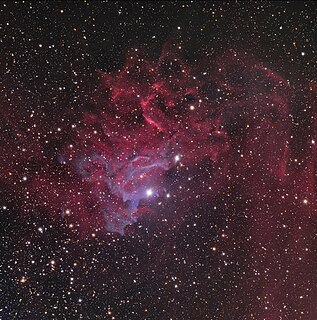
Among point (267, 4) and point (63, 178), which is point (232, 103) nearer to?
point (267, 4)

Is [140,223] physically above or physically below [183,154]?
below

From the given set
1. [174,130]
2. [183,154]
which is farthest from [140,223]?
[174,130]

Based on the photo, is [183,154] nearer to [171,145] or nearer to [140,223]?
[171,145]

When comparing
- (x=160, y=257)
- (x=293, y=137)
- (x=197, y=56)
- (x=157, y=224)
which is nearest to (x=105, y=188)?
(x=157, y=224)

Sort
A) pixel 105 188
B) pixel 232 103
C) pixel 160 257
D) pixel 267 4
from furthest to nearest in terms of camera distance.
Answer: pixel 160 257, pixel 105 188, pixel 232 103, pixel 267 4

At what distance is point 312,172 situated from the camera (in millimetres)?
2838

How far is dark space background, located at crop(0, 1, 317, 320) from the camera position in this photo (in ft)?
7.73

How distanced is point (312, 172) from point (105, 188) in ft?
5.68

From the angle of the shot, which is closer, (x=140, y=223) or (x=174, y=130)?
(x=174, y=130)

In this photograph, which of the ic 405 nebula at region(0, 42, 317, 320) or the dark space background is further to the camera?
the ic 405 nebula at region(0, 42, 317, 320)

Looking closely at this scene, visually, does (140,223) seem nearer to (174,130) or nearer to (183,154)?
(183,154)

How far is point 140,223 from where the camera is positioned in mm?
2949

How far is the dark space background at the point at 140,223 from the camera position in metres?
2.36

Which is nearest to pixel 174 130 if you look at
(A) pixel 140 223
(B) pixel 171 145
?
(B) pixel 171 145
